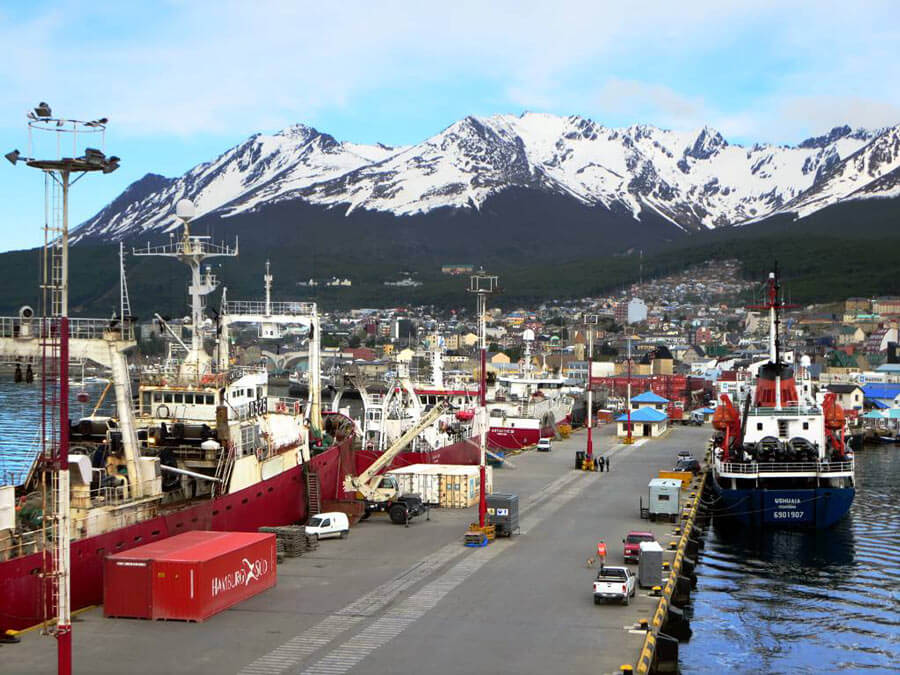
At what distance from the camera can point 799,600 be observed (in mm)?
32750

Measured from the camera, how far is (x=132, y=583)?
2414cm

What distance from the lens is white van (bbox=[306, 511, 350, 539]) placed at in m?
34.3

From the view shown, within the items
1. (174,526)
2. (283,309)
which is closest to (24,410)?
(283,309)

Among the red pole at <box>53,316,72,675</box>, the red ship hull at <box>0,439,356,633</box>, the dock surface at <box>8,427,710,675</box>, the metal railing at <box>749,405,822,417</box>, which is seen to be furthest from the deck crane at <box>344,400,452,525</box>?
the red pole at <box>53,316,72,675</box>

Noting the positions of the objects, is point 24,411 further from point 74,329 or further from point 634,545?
point 634,545

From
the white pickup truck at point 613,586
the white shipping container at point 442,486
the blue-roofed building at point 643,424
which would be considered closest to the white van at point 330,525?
the white shipping container at point 442,486

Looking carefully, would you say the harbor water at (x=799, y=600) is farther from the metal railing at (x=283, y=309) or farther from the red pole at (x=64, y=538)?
the metal railing at (x=283, y=309)

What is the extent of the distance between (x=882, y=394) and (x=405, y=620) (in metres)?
Result: 98.8

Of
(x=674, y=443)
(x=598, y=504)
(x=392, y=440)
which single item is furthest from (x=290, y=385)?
(x=598, y=504)

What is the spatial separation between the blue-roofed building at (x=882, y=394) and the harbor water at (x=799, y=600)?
62.4 m

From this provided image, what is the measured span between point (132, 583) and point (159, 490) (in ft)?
A: 15.5

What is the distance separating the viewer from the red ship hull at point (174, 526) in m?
22.6

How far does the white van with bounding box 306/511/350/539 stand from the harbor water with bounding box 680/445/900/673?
34.4 ft

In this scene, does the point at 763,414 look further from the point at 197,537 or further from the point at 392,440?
the point at 197,537
